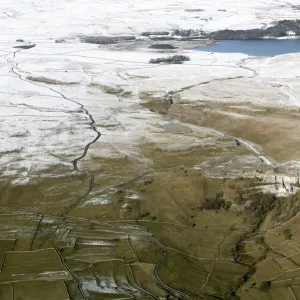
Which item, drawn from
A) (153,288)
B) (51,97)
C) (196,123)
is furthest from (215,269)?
(51,97)

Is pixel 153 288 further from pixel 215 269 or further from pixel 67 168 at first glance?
pixel 67 168

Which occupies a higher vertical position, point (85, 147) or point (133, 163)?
point (85, 147)

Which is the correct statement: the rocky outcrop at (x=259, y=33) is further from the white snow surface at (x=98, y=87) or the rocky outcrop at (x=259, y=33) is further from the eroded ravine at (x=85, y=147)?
the eroded ravine at (x=85, y=147)

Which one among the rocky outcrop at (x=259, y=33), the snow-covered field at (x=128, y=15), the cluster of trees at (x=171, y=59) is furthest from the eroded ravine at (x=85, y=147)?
the rocky outcrop at (x=259, y=33)

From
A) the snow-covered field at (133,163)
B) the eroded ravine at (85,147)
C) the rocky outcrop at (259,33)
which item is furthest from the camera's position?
the rocky outcrop at (259,33)

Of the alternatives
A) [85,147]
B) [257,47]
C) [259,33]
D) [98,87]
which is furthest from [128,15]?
[85,147]

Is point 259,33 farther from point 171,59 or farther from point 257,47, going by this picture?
point 171,59

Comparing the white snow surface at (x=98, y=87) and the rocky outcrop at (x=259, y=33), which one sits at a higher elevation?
the rocky outcrop at (x=259, y=33)

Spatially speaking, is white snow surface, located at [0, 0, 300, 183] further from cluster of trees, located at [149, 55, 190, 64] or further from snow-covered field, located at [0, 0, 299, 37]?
cluster of trees, located at [149, 55, 190, 64]
